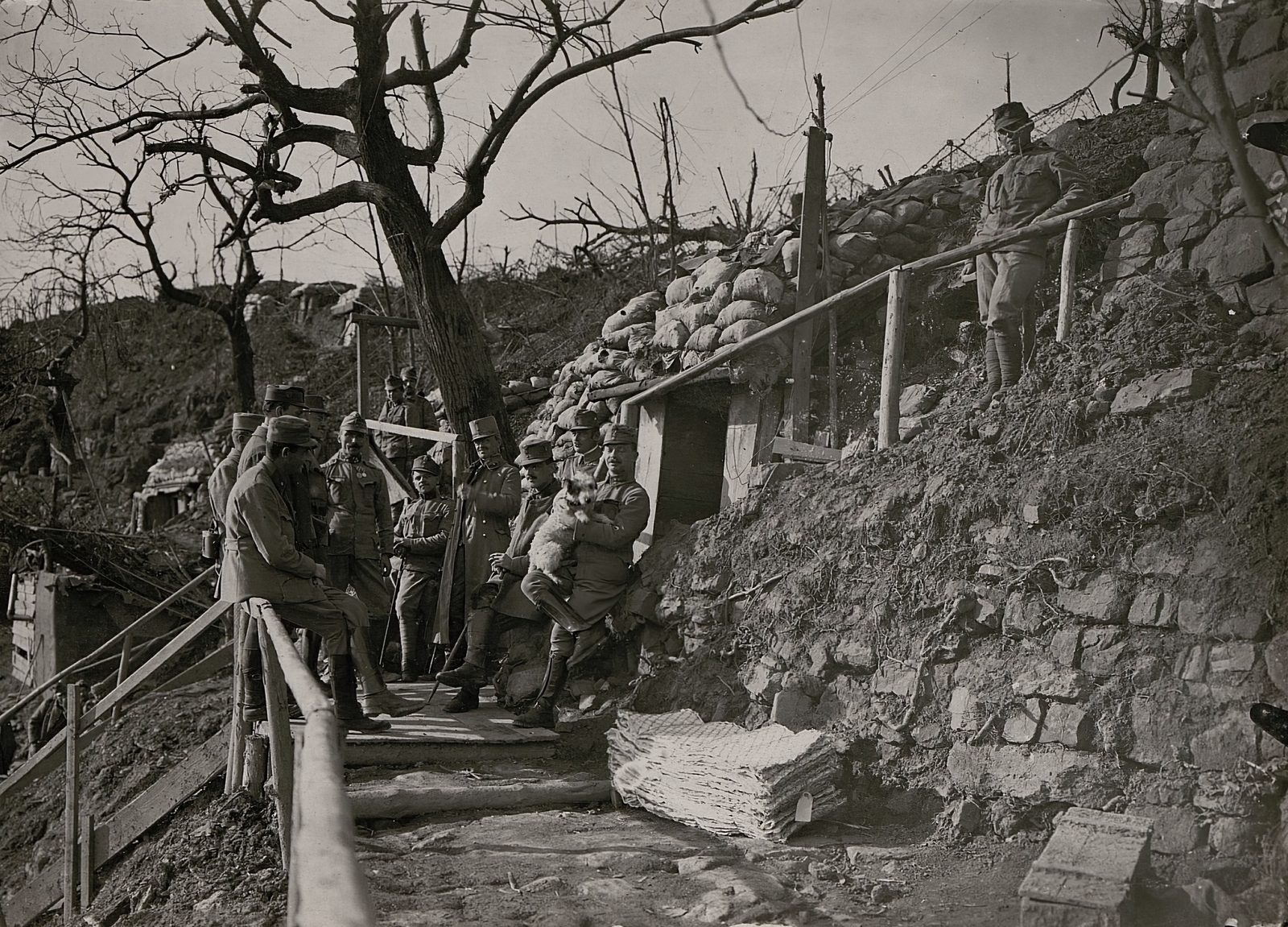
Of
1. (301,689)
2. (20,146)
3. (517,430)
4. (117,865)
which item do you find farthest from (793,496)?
(20,146)

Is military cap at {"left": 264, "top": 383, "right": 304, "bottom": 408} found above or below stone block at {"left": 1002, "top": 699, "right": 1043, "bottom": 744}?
above

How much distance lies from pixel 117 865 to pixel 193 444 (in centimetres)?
1602

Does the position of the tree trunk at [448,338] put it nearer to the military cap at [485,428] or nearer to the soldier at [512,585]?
the military cap at [485,428]

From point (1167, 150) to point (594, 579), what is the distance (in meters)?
4.33

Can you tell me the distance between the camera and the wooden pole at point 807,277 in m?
7.84

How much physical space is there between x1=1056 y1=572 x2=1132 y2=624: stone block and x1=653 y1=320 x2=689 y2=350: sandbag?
14.9 ft

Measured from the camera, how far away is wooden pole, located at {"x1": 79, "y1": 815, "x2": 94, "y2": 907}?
6316 mm

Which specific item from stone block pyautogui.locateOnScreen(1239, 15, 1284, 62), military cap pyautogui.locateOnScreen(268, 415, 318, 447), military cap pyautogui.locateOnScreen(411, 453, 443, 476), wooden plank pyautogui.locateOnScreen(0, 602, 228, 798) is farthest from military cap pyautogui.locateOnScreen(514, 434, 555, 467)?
stone block pyautogui.locateOnScreen(1239, 15, 1284, 62)

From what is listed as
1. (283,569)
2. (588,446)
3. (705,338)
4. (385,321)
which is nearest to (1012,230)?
(705,338)

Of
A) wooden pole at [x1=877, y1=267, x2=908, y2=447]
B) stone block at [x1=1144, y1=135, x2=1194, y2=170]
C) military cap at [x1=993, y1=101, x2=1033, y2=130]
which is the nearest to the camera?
stone block at [x1=1144, y1=135, x2=1194, y2=170]

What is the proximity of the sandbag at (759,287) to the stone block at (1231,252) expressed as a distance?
3.12 m

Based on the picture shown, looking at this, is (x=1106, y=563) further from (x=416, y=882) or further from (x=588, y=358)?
(x=588, y=358)

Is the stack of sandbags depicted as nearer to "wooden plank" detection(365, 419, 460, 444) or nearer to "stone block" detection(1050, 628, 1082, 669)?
"stone block" detection(1050, 628, 1082, 669)

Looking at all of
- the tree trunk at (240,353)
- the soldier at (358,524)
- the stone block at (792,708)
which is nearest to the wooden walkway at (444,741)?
the soldier at (358,524)
